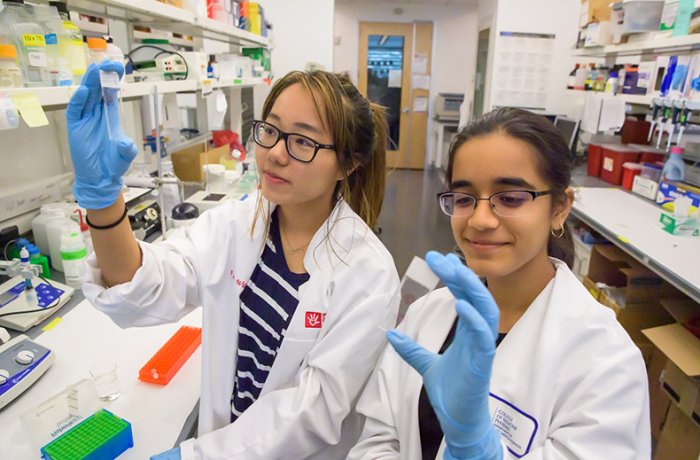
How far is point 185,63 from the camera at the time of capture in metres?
2.21

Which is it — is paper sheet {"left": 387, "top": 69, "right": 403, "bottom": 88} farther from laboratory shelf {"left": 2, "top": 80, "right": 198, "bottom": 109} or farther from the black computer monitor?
laboratory shelf {"left": 2, "top": 80, "right": 198, "bottom": 109}

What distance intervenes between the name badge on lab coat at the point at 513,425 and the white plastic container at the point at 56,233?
150 centimetres

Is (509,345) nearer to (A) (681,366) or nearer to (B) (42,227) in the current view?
(A) (681,366)

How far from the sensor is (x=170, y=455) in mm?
949

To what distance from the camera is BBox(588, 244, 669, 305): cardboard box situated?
2.37m

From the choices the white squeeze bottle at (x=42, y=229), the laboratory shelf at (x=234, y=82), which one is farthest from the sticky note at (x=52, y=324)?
the laboratory shelf at (x=234, y=82)

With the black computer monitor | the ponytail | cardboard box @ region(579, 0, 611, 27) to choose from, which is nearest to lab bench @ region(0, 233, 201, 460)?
the ponytail

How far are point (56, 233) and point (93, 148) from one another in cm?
94

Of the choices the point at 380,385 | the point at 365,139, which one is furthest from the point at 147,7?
the point at 380,385

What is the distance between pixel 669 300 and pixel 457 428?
6.63 feet

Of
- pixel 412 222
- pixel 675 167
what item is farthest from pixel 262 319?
pixel 412 222

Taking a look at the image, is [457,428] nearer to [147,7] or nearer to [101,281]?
[101,281]

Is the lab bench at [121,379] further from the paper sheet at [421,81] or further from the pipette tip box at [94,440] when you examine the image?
the paper sheet at [421,81]

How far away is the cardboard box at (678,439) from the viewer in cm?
184
